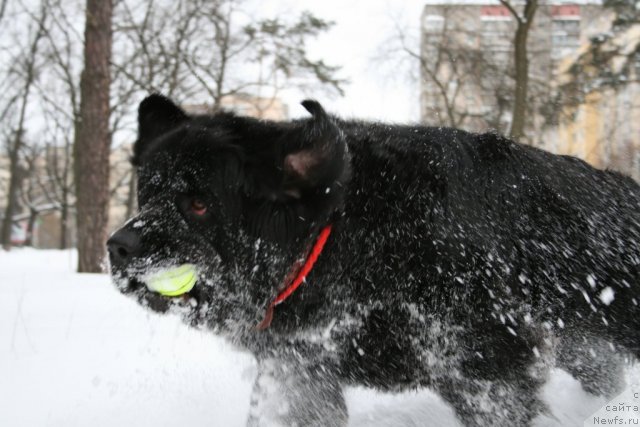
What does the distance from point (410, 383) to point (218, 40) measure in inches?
817

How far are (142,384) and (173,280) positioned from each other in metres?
1.72

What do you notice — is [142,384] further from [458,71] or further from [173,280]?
[458,71]

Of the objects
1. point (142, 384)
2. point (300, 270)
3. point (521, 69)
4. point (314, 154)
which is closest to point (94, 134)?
point (142, 384)

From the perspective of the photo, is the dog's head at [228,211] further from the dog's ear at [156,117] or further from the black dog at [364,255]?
the dog's ear at [156,117]

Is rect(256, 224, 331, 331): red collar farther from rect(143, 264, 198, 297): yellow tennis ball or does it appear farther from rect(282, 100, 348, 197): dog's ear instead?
rect(143, 264, 198, 297): yellow tennis ball

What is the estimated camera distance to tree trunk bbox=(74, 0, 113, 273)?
34.5 feet

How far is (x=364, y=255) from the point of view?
255 cm

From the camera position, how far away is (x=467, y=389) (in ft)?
8.48

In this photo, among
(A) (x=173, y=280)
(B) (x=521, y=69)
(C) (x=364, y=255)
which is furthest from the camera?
(B) (x=521, y=69)

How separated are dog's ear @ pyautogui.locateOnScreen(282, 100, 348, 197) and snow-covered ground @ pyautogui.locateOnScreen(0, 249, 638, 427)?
112 cm

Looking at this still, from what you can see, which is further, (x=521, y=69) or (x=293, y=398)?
Answer: (x=521, y=69)

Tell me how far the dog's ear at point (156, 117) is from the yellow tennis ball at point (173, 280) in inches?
32.6

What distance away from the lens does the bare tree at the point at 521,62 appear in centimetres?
1340

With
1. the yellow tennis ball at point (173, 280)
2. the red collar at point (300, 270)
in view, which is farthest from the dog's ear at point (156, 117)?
the red collar at point (300, 270)
